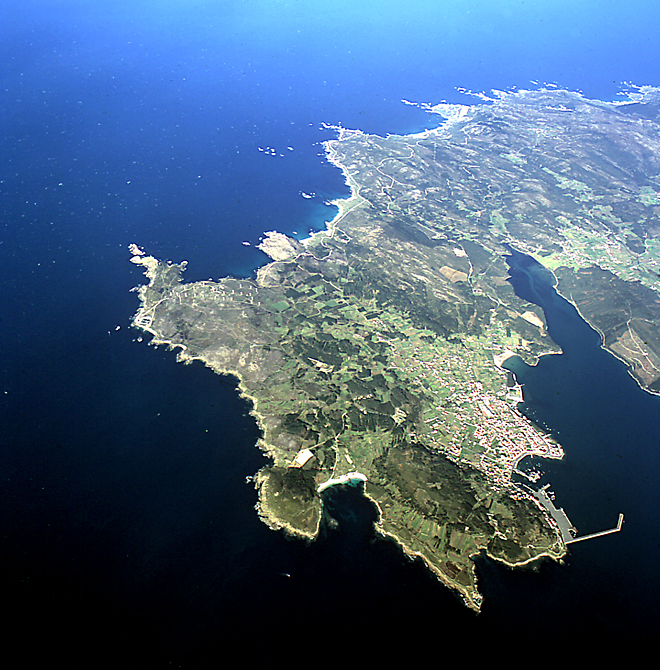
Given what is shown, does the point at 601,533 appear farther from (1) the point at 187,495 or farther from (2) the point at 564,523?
(1) the point at 187,495

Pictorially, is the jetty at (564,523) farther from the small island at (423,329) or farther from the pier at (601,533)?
the small island at (423,329)

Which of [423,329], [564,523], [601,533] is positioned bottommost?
[601,533]

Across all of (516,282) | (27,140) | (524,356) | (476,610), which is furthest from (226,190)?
(476,610)

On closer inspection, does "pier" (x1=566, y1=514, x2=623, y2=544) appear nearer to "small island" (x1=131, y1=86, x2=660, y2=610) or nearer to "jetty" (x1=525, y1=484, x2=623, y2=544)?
"jetty" (x1=525, y1=484, x2=623, y2=544)

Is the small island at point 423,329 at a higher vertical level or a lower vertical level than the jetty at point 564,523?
higher

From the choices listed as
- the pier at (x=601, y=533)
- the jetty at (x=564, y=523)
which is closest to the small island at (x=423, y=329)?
the jetty at (x=564, y=523)

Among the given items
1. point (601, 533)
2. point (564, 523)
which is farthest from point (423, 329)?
point (601, 533)

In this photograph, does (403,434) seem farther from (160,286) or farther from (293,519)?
(160,286)

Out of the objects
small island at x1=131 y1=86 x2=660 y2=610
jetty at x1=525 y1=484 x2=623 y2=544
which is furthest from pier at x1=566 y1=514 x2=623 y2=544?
small island at x1=131 y1=86 x2=660 y2=610
